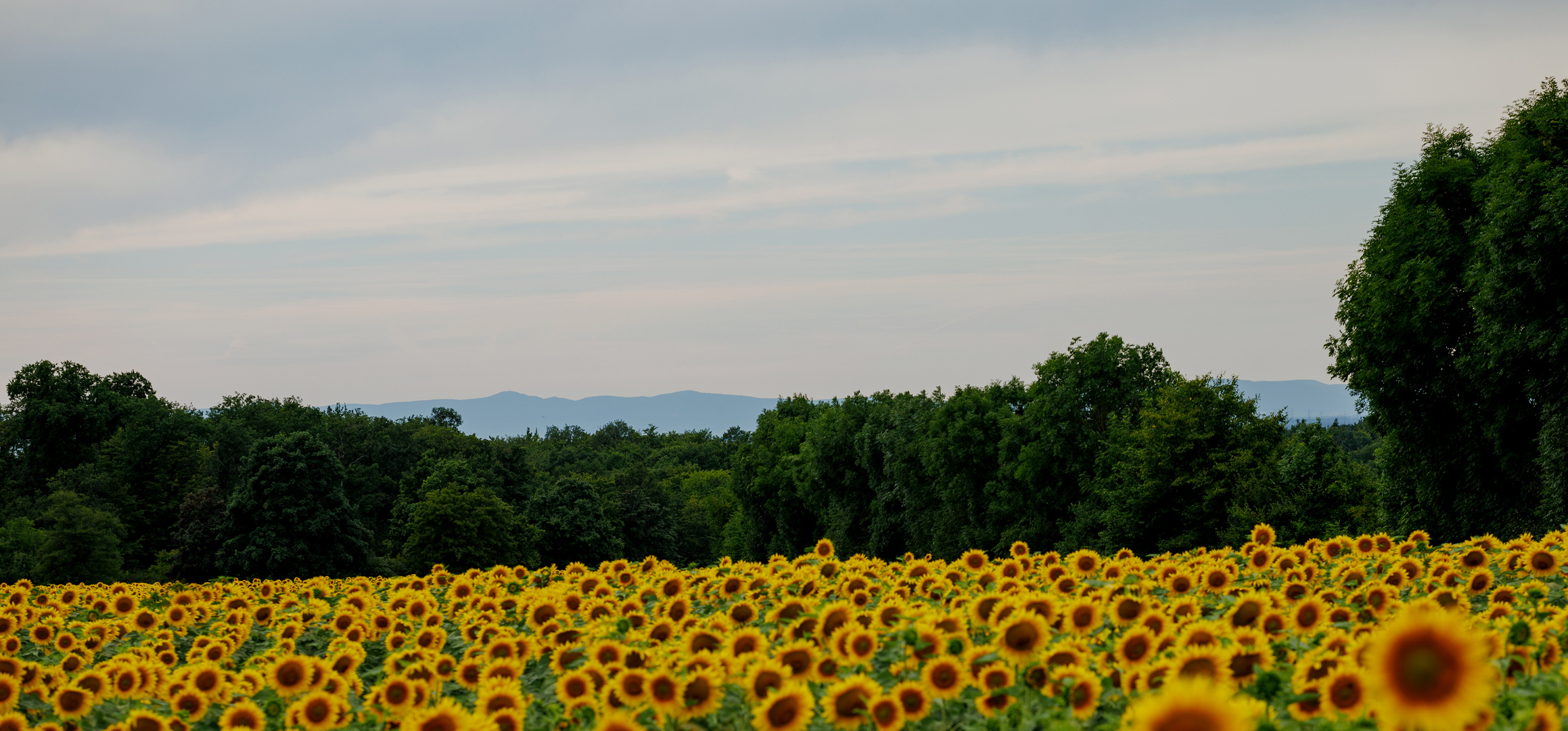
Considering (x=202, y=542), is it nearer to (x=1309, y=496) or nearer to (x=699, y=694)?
(x=1309, y=496)

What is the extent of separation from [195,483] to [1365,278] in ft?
228

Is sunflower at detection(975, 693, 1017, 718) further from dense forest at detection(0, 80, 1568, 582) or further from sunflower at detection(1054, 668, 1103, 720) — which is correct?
dense forest at detection(0, 80, 1568, 582)

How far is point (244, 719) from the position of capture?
20.3ft

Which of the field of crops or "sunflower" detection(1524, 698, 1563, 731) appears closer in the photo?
"sunflower" detection(1524, 698, 1563, 731)

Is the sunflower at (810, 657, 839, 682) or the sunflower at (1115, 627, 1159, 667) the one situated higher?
the sunflower at (1115, 627, 1159, 667)

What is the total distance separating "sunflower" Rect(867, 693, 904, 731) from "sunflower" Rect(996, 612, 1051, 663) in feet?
2.84

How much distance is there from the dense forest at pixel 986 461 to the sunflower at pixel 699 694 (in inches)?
963

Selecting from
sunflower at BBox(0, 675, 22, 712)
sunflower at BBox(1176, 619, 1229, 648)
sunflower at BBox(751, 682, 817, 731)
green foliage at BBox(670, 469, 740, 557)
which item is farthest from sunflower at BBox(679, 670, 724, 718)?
green foliage at BBox(670, 469, 740, 557)

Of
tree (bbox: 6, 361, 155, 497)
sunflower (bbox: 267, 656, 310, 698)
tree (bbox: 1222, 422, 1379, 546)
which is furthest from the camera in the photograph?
tree (bbox: 6, 361, 155, 497)

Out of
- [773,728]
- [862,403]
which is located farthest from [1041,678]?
[862,403]

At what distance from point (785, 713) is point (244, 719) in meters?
3.37

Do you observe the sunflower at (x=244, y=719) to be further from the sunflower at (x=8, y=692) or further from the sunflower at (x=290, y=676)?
the sunflower at (x=8, y=692)

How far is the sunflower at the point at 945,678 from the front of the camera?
17.3 feet

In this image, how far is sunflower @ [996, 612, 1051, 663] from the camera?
5586mm
